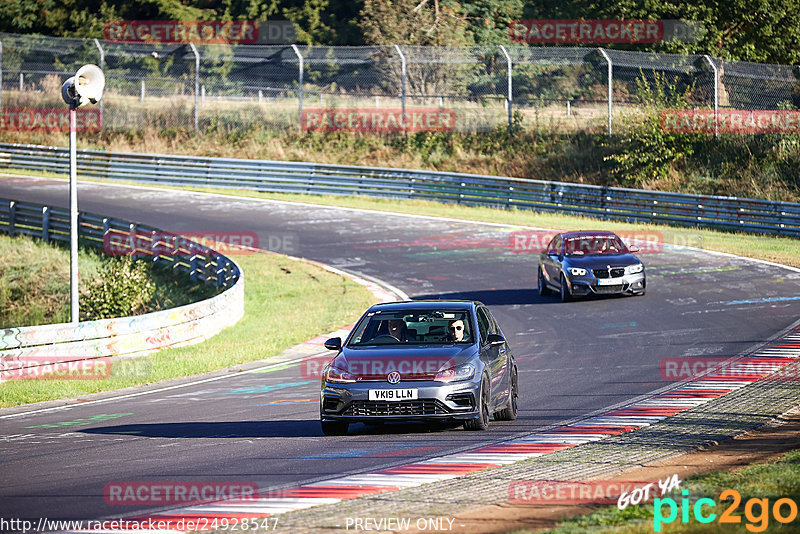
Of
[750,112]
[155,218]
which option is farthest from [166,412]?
[750,112]

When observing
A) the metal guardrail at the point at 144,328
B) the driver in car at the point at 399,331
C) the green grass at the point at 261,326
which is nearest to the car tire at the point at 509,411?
the driver in car at the point at 399,331

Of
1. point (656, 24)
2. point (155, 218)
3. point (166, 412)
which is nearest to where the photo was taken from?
point (166, 412)

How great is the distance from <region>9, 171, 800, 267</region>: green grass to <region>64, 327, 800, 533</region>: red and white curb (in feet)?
48.2

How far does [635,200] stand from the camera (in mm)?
36031

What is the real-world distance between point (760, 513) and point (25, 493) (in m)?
5.56

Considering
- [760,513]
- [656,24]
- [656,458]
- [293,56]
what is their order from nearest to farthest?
[760,513] → [656,458] → [293,56] → [656,24]

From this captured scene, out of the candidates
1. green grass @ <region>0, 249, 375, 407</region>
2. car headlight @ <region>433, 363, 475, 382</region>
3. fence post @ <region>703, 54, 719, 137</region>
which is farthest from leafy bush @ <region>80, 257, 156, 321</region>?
fence post @ <region>703, 54, 719, 137</region>

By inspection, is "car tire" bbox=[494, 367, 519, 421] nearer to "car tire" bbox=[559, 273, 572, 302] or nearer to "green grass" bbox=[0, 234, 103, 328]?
"car tire" bbox=[559, 273, 572, 302]

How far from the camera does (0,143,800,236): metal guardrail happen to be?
3419 centimetres

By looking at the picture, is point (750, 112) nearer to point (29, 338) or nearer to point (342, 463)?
point (29, 338)

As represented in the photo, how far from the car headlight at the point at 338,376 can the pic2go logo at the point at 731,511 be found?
13.9 ft

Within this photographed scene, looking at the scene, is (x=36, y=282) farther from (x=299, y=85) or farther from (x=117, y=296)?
(x=299, y=85)

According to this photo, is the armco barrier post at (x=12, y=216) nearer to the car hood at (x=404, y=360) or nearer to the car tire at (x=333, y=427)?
the car hood at (x=404, y=360)

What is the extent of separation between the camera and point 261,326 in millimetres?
22328
